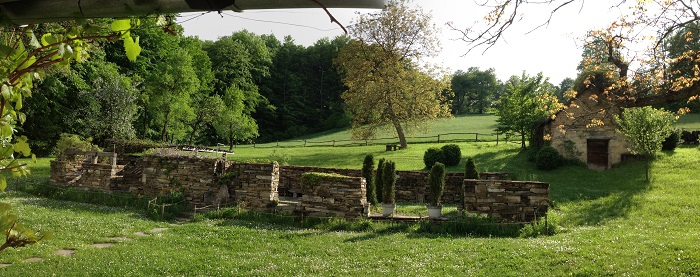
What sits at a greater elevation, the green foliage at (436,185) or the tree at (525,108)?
the tree at (525,108)

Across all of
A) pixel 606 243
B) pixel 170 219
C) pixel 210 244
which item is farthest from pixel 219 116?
pixel 606 243

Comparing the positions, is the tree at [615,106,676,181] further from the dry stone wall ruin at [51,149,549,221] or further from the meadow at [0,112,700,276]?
the dry stone wall ruin at [51,149,549,221]

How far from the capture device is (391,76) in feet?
113

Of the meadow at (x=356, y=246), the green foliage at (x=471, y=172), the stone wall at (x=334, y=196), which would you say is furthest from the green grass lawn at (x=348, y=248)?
the green foliage at (x=471, y=172)

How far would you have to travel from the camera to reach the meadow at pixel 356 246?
8.48 meters

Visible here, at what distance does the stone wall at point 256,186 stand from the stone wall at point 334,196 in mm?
1569

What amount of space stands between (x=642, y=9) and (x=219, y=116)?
36823 millimetres

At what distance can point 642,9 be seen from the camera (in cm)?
983

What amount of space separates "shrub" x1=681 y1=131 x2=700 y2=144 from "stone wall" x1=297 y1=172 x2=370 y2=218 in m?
23.1

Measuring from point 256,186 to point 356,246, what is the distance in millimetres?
6087

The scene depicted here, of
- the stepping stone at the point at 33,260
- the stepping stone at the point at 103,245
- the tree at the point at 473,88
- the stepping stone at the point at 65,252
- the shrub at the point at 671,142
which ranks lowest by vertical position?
the stepping stone at the point at 103,245

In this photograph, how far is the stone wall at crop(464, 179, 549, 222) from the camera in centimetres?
1323

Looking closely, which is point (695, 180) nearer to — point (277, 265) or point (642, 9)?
point (642, 9)

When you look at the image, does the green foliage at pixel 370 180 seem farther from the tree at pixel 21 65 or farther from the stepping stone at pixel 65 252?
the tree at pixel 21 65
